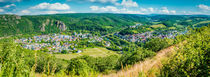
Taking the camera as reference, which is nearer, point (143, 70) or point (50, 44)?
point (143, 70)

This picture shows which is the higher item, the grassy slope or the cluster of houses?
the grassy slope

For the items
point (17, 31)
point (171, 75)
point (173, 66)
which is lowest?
point (17, 31)

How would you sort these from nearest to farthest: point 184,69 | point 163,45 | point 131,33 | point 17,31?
1. point 184,69
2. point 163,45
3. point 131,33
4. point 17,31

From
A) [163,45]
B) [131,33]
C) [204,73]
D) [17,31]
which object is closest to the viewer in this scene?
[204,73]

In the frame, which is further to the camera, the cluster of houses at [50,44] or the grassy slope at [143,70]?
the cluster of houses at [50,44]

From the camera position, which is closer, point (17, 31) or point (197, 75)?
point (197, 75)

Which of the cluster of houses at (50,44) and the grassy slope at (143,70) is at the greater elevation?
the grassy slope at (143,70)

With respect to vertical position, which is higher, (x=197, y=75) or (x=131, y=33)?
(x=197, y=75)

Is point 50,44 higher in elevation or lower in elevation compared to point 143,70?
lower

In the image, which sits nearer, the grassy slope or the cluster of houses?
the grassy slope

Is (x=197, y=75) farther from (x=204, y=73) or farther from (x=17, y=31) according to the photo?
(x=17, y=31)

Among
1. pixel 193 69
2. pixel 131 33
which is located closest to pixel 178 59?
pixel 193 69
